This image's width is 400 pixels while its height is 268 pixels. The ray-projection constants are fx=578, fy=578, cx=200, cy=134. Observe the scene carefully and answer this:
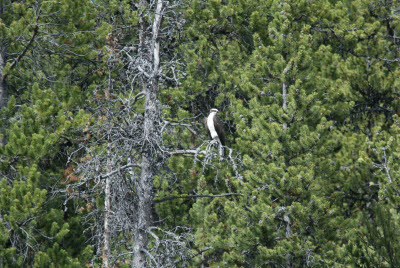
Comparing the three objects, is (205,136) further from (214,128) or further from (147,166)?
(147,166)

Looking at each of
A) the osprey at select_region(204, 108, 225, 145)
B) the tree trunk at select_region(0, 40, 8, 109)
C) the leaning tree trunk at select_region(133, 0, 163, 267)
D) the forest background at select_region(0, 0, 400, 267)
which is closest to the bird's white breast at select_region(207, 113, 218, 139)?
the osprey at select_region(204, 108, 225, 145)

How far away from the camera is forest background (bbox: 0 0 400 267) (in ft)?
31.4

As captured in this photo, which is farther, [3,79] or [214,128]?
[3,79]

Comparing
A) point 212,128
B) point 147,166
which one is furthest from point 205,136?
point 147,166

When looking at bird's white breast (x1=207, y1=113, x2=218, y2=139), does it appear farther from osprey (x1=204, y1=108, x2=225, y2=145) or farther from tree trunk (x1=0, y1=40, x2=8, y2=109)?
tree trunk (x1=0, y1=40, x2=8, y2=109)

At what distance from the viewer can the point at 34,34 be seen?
12555 mm

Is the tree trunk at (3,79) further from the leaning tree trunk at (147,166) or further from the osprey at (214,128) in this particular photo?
the leaning tree trunk at (147,166)

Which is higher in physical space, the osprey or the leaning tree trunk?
the leaning tree trunk

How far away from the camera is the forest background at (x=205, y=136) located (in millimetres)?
9570

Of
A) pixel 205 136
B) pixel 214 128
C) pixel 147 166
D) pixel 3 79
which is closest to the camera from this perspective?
pixel 147 166

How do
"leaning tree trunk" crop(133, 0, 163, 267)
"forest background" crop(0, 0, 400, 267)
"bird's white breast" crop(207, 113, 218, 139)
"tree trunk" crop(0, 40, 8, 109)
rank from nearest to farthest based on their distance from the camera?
1. "leaning tree trunk" crop(133, 0, 163, 267)
2. "forest background" crop(0, 0, 400, 267)
3. "bird's white breast" crop(207, 113, 218, 139)
4. "tree trunk" crop(0, 40, 8, 109)

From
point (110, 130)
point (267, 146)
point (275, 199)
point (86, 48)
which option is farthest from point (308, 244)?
point (86, 48)

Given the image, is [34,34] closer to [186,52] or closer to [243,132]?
[186,52]

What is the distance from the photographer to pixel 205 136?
1330 centimetres
